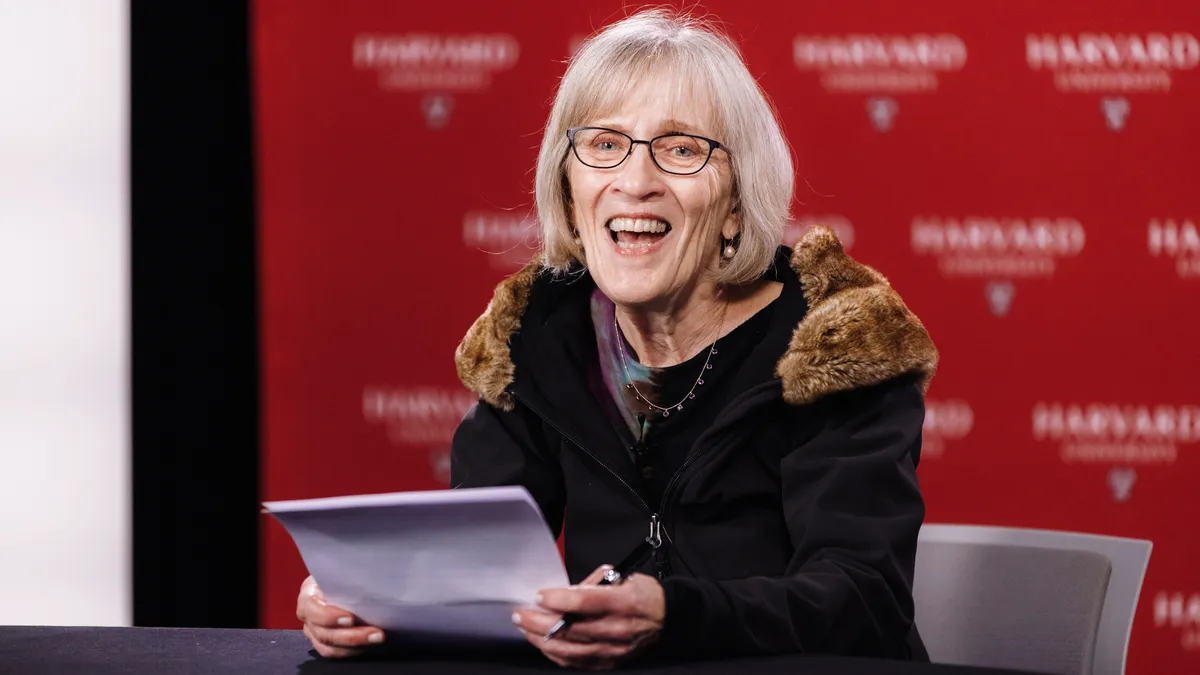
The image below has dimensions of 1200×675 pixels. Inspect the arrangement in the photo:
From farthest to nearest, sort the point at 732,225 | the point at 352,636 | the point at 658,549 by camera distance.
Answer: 1. the point at 732,225
2. the point at 658,549
3. the point at 352,636

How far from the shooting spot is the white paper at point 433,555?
1.07 metres

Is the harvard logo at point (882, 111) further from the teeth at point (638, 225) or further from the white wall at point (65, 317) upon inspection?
the white wall at point (65, 317)

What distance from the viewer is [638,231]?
1778 millimetres

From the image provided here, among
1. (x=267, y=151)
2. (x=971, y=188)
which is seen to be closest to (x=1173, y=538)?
(x=971, y=188)

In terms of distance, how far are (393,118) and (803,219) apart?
1172mm

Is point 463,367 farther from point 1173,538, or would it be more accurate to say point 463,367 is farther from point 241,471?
point 1173,538

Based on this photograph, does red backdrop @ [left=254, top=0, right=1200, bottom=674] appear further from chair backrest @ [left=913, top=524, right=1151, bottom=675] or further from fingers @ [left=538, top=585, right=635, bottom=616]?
fingers @ [left=538, top=585, right=635, bottom=616]

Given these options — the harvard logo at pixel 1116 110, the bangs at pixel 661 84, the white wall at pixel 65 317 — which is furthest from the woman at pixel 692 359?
the white wall at pixel 65 317

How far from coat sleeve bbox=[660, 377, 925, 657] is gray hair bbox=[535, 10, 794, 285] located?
0.29 m

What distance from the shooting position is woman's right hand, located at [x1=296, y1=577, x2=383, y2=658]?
1240mm

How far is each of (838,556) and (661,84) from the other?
69 cm

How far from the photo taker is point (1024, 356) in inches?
131

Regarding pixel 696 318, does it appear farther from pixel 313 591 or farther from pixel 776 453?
pixel 313 591

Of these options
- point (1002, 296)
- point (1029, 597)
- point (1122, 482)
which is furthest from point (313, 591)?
point (1122, 482)
